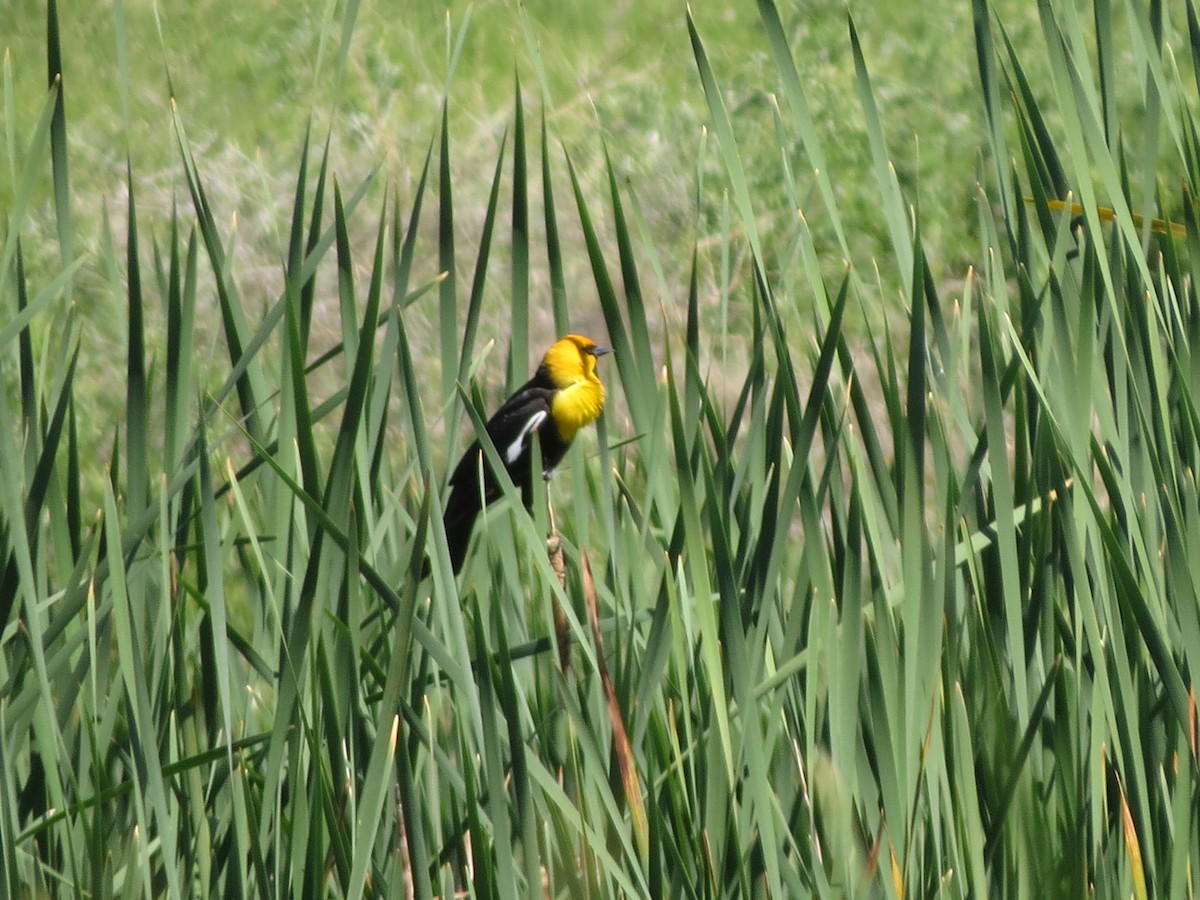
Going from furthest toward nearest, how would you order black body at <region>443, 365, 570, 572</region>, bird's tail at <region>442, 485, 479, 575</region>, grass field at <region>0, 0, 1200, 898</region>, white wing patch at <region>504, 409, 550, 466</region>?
white wing patch at <region>504, 409, 550, 466</region> < black body at <region>443, 365, 570, 572</region> < bird's tail at <region>442, 485, 479, 575</region> < grass field at <region>0, 0, 1200, 898</region>

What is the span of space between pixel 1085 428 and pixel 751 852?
346mm

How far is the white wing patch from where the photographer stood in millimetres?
2449

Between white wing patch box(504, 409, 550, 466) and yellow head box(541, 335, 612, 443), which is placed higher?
yellow head box(541, 335, 612, 443)

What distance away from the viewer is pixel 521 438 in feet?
8.16

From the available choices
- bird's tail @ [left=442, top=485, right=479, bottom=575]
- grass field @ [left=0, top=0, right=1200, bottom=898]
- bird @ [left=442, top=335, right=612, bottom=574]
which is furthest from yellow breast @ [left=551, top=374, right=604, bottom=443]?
grass field @ [left=0, top=0, right=1200, bottom=898]

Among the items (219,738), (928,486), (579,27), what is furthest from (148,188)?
(219,738)

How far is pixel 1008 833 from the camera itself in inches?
36.5

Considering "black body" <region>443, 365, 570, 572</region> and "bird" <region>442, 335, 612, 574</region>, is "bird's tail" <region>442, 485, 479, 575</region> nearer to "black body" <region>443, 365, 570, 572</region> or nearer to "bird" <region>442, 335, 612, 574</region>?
"black body" <region>443, 365, 570, 572</region>

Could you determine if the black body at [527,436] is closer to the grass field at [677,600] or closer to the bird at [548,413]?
the bird at [548,413]

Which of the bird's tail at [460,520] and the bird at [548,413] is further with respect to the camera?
the bird at [548,413]

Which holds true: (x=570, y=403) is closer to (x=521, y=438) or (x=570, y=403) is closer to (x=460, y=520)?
(x=521, y=438)

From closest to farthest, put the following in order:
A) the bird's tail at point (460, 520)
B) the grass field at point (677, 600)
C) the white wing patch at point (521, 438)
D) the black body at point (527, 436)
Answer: the grass field at point (677, 600)
the bird's tail at point (460, 520)
the black body at point (527, 436)
the white wing patch at point (521, 438)

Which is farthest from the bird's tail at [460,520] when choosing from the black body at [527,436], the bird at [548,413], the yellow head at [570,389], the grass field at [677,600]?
the grass field at [677,600]

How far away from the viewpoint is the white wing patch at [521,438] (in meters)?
2.45
